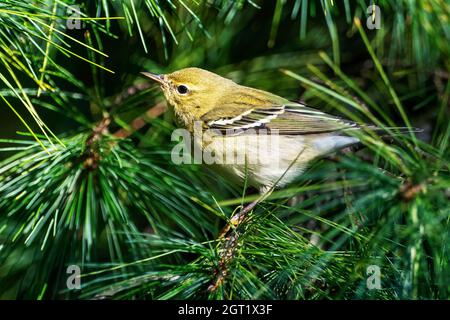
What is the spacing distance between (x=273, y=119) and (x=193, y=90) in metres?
0.46

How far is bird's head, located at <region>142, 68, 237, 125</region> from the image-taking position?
117 inches

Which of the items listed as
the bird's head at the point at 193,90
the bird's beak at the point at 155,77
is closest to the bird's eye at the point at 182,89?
the bird's head at the point at 193,90

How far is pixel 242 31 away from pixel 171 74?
572mm

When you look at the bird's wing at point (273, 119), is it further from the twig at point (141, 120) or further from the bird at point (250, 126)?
the twig at point (141, 120)

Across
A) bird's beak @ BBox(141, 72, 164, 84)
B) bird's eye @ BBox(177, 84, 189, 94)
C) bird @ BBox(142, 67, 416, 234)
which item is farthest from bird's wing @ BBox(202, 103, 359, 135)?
bird's beak @ BBox(141, 72, 164, 84)

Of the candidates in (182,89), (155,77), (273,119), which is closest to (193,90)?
(182,89)

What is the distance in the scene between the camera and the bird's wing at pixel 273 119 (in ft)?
9.63

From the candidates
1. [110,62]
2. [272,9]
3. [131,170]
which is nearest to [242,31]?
[272,9]

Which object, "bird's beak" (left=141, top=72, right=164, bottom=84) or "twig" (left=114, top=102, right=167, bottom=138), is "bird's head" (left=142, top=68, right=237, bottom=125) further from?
"twig" (left=114, top=102, right=167, bottom=138)

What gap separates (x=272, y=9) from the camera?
3.20m

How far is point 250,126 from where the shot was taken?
2994 mm

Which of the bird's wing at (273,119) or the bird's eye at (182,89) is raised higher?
the bird's eye at (182,89)
